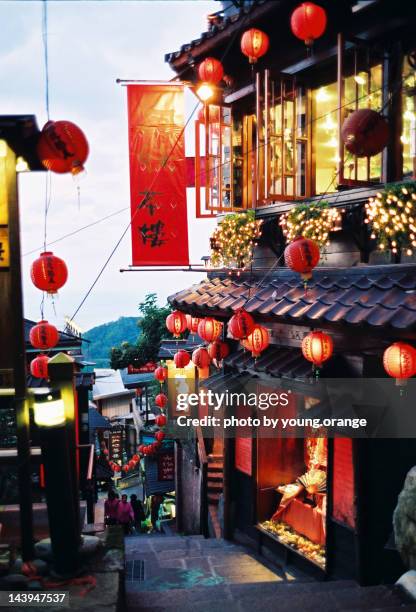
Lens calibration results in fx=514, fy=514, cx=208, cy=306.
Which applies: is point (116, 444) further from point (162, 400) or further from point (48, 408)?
point (48, 408)

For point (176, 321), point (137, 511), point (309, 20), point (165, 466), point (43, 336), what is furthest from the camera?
point (165, 466)

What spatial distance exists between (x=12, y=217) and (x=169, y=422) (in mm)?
15704

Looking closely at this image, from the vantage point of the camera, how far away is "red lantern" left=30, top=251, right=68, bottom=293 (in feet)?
30.9

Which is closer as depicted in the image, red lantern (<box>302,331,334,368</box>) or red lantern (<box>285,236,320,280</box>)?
red lantern (<box>285,236,320,280</box>)

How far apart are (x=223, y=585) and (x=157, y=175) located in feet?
27.9

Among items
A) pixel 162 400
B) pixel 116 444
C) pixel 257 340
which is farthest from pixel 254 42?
pixel 116 444

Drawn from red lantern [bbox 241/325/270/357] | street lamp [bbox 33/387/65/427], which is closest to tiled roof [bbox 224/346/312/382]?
red lantern [bbox 241/325/270/357]

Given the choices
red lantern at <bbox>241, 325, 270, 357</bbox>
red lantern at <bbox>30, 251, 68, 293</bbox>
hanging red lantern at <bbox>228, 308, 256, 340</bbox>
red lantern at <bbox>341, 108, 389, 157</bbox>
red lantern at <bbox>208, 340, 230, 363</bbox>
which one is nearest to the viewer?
red lantern at <bbox>341, 108, 389, 157</bbox>

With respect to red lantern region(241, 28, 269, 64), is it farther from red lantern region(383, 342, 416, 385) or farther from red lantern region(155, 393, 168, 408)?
red lantern region(155, 393, 168, 408)

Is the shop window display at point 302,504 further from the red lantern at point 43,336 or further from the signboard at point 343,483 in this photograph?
the red lantern at point 43,336

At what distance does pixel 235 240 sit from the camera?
1277 centimetres

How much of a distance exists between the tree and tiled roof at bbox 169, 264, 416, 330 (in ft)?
65.0

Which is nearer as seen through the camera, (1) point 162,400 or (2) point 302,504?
(2) point 302,504

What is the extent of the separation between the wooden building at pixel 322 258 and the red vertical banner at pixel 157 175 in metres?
0.96
